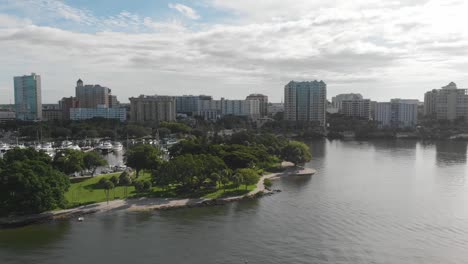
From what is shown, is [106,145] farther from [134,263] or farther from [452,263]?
[452,263]

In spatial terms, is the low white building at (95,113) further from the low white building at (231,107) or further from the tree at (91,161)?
the tree at (91,161)

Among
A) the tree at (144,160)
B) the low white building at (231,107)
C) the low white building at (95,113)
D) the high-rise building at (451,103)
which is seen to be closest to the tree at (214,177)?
the tree at (144,160)

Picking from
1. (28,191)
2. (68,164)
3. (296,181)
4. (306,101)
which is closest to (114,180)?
(68,164)

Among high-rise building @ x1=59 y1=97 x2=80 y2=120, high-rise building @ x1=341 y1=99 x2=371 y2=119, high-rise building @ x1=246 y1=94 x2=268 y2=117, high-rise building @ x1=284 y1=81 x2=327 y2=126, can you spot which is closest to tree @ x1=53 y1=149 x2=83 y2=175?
high-rise building @ x1=284 y1=81 x2=327 y2=126

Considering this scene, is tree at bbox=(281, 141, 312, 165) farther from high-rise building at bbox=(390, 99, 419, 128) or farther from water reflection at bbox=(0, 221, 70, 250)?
high-rise building at bbox=(390, 99, 419, 128)

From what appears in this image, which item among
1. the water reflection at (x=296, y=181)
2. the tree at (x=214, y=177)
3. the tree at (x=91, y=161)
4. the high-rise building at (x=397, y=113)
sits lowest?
the water reflection at (x=296, y=181)

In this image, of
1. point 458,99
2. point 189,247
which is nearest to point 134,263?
point 189,247
